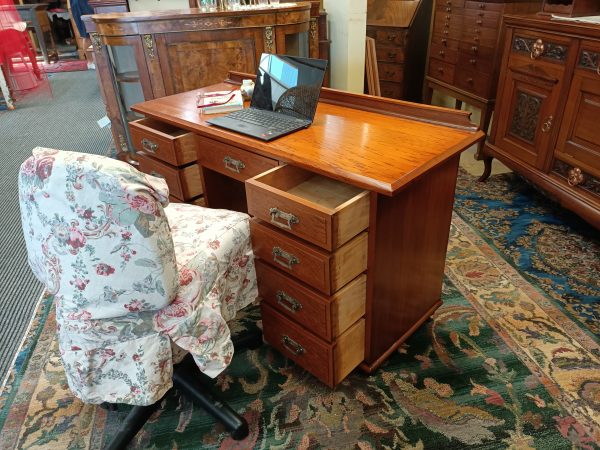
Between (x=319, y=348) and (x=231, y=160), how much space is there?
0.65m

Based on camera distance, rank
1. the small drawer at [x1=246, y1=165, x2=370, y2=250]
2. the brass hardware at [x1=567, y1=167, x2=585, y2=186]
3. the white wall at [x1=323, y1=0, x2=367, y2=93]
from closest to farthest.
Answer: the small drawer at [x1=246, y1=165, x2=370, y2=250] → the brass hardware at [x1=567, y1=167, x2=585, y2=186] → the white wall at [x1=323, y1=0, x2=367, y2=93]

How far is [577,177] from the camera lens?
6.35 ft

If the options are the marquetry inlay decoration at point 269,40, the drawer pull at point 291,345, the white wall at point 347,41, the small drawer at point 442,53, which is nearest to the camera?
the drawer pull at point 291,345

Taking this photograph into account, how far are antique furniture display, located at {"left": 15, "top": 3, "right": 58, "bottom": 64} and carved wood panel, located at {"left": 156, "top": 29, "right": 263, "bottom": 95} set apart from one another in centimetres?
425

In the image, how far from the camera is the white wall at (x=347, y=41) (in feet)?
9.45

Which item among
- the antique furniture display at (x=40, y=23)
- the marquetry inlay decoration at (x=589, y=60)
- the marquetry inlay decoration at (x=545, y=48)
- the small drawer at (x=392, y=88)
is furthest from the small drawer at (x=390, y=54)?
the antique furniture display at (x=40, y=23)

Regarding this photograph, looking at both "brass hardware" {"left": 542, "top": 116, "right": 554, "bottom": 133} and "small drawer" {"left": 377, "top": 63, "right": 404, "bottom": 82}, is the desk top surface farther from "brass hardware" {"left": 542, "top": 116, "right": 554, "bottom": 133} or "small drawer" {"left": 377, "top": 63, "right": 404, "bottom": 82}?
"small drawer" {"left": 377, "top": 63, "right": 404, "bottom": 82}

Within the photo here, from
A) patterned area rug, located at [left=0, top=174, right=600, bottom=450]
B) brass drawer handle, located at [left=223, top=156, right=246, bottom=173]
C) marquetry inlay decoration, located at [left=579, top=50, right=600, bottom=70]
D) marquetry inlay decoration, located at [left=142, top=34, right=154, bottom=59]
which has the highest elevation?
marquetry inlay decoration, located at [left=142, top=34, right=154, bottom=59]

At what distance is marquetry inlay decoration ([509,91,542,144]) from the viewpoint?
216 cm

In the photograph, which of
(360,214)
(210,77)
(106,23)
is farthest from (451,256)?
(106,23)

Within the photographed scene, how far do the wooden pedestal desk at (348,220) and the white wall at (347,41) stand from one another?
1586 mm

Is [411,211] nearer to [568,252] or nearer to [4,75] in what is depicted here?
[568,252]

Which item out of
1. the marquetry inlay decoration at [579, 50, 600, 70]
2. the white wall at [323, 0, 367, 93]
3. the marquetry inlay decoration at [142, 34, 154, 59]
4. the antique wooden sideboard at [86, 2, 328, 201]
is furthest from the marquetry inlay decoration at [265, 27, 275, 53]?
the marquetry inlay decoration at [579, 50, 600, 70]

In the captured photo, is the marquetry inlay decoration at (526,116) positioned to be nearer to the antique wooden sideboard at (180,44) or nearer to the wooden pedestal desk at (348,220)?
the wooden pedestal desk at (348,220)
